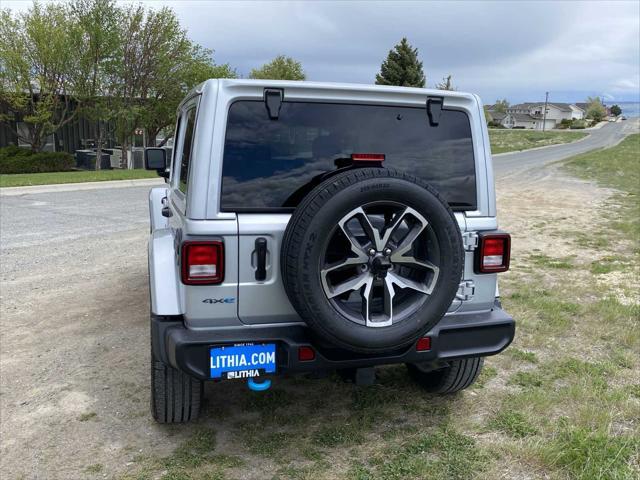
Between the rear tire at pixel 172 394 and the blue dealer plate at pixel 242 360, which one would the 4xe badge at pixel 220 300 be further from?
the rear tire at pixel 172 394

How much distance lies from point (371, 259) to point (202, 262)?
0.82m

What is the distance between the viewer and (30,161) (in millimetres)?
24156

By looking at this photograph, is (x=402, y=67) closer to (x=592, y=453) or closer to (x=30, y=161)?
(x=30, y=161)

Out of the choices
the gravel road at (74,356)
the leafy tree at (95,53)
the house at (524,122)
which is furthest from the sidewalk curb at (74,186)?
the house at (524,122)

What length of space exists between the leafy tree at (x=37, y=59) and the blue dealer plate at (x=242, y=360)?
23289 millimetres

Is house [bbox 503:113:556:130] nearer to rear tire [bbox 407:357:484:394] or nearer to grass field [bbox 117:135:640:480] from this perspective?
grass field [bbox 117:135:640:480]

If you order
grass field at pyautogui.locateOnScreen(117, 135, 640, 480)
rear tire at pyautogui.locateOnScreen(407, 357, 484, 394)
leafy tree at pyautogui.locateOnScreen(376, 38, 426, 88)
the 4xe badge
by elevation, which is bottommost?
grass field at pyautogui.locateOnScreen(117, 135, 640, 480)

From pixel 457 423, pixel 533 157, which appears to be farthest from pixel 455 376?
pixel 533 157

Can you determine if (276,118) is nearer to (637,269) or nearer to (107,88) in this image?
(637,269)

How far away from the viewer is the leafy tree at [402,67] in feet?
162

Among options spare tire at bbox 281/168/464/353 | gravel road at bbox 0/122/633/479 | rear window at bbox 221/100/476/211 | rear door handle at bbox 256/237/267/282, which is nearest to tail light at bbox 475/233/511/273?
rear window at bbox 221/100/476/211

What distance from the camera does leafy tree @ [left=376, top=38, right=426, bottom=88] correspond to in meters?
49.2

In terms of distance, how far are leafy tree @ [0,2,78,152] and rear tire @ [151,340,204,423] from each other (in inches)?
902

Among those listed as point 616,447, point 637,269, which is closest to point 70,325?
point 616,447
